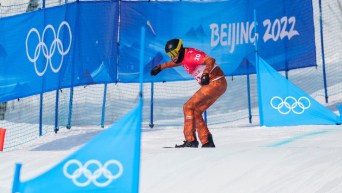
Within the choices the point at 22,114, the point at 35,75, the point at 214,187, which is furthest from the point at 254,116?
the point at 214,187

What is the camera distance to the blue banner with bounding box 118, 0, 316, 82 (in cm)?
1133

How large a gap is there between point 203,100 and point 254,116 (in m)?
7.28

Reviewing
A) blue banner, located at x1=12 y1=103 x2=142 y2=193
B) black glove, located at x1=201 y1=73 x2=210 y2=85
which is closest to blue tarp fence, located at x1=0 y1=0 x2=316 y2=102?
black glove, located at x1=201 y1=73 x2=210 y2=85

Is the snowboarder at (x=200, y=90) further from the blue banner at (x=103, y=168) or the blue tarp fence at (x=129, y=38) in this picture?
the blue banner at (x=103, y=168)

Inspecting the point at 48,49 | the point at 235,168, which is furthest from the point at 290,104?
the point at 48,49

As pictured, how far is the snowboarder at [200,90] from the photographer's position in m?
7.45

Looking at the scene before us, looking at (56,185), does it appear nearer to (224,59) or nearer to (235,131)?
(235,131)

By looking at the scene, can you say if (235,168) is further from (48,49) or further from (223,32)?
(223,32)

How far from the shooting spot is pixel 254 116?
14656 mm

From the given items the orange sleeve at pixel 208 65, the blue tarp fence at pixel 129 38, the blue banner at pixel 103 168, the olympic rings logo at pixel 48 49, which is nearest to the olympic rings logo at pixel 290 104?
the blue tarp fence at pixel 129 38

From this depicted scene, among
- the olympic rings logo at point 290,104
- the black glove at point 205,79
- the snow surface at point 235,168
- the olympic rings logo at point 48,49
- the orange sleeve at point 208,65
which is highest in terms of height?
the olympic rings logo at point 48,49

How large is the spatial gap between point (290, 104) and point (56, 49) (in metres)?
4.56

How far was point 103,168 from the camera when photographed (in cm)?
355

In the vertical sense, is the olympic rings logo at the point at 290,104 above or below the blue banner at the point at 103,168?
above
